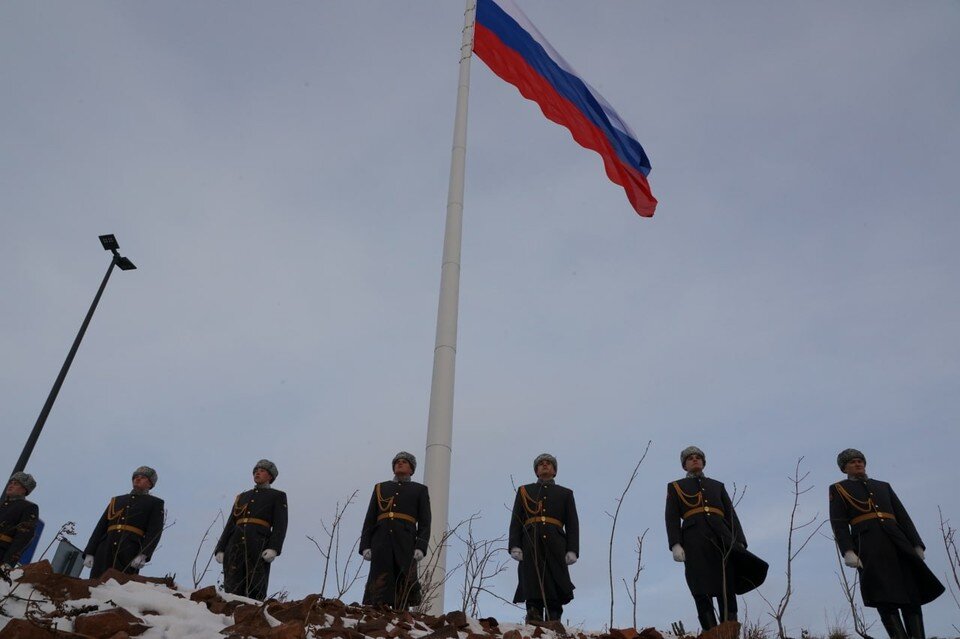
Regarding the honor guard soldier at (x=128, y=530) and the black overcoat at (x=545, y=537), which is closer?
the black overcoat at (x=545, y=537)

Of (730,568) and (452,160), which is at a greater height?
(452,160)

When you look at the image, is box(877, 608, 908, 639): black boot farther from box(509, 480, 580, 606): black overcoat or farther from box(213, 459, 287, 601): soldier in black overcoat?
box(213, 459, 287, 601): soldier in black overcoat

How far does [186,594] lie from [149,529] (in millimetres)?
3853

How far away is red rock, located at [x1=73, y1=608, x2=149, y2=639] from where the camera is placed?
12.7 ft

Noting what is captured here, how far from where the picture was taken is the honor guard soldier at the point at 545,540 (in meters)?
7.75

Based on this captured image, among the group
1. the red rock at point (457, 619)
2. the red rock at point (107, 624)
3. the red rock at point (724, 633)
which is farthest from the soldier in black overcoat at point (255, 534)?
the red rock at point (724, 633)

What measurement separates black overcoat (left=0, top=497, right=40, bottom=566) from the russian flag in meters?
8.38

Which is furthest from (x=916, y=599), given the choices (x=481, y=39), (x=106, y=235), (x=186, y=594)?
(x=106, y=235)

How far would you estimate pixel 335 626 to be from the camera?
15.4ft

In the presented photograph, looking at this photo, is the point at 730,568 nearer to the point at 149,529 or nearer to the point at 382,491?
the point at 382,491

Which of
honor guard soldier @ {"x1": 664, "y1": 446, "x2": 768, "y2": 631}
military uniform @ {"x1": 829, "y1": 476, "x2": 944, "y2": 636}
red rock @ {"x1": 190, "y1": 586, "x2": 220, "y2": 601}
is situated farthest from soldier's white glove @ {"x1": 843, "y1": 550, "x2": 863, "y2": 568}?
red rock @ {"x1": 190, "y1": 586, "x2": 220, "y2": 601}

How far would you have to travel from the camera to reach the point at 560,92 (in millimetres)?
13422

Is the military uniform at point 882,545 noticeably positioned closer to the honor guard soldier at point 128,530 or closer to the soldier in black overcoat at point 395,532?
the soldier in black overcoat at point 395,532

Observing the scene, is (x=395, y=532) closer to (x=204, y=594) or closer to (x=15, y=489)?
(x=204, y=594)
